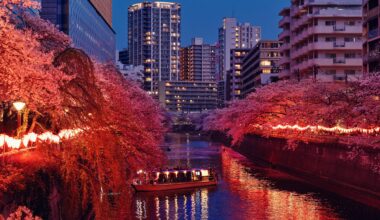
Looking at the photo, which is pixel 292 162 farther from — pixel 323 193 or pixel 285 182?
pixel 323 193

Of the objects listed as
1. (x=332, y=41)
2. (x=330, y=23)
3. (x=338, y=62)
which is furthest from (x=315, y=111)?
(x=330, y=23)

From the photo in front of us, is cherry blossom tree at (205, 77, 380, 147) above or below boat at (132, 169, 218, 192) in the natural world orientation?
above

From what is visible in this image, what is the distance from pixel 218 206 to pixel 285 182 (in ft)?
39.3

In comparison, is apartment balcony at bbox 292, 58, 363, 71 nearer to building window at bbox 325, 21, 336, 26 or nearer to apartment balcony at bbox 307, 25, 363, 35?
apartment balcony at bbox 307, 25, 363, 35

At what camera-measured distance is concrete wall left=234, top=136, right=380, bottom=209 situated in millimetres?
34625

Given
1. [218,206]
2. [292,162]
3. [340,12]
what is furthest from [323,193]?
[340,12]

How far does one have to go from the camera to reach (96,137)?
588 inches

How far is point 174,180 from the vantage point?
151ft

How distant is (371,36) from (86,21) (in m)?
56.6

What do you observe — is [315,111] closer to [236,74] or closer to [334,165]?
[334,165]

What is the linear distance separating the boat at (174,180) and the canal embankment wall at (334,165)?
8.73 meters

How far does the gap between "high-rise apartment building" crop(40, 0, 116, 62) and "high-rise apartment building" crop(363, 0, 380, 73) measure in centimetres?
2550

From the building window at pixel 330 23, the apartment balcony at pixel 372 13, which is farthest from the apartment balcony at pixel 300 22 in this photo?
the apartment balcony at pixel 372 13

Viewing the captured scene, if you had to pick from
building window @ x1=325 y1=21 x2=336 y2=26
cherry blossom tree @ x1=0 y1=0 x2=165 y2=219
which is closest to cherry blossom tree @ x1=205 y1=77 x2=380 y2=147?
building window @ x1=325 y1=21 x2=336 y2=26
